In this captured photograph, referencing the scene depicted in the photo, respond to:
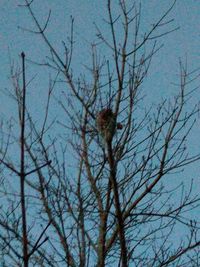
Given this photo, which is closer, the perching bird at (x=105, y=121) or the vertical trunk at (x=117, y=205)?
the vertical trunk at (x=117, y=205)

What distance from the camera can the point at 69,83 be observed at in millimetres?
5699

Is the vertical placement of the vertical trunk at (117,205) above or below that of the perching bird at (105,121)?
below

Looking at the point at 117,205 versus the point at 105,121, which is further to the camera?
the point at 105,121

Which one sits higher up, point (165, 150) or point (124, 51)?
point (124, 51)

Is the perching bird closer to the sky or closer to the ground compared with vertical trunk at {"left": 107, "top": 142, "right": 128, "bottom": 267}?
closer to the sky

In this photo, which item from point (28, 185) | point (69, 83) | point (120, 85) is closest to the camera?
point (120, 85)

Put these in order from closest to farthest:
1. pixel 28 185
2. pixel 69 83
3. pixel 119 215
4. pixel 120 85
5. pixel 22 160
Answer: pixel 22 160
pixel 119 215
pixel 120 85
pixel 69 83
pixel 28 185

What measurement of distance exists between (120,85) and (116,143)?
49 cm

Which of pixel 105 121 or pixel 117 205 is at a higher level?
pixel 105 121

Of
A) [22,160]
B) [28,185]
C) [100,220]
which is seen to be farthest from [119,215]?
[28,185]

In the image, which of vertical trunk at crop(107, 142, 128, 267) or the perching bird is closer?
vertical trunk at crop(107, 142, 128, 267)

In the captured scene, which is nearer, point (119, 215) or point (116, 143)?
point (119, 215)

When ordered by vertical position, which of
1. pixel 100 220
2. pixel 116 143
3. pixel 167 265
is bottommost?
pixel 167 265

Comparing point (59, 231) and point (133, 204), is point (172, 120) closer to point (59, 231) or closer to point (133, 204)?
point (133, 204)
